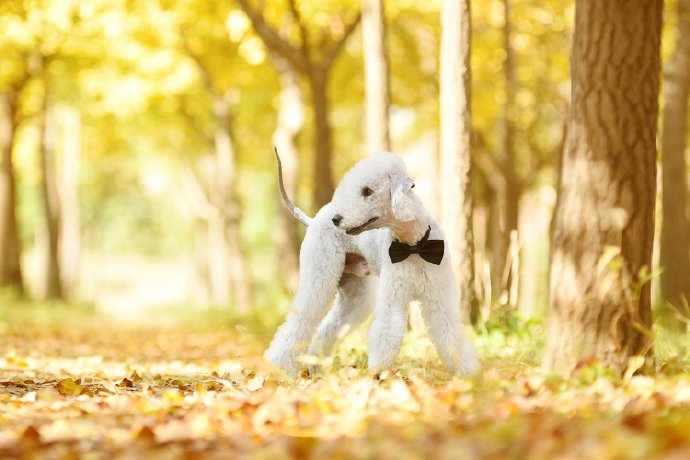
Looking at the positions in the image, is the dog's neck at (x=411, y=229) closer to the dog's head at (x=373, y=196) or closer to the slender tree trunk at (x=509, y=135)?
the dog's head at (x=373, y=196)

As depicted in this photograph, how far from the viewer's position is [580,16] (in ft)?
14.8

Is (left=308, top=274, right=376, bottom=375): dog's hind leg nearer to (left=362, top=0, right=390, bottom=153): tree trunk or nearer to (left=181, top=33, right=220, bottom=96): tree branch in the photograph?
(left=362, top=0, right=390, bottom=153): tree trunk

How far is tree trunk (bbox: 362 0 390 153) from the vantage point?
338 inches

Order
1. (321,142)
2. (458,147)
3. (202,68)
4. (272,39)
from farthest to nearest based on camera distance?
(202,68), (321,142), (272,39), (458,147)

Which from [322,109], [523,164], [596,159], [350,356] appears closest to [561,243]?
[596,159]

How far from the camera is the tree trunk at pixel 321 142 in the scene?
11.8 m

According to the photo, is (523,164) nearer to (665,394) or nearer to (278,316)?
(278,316)

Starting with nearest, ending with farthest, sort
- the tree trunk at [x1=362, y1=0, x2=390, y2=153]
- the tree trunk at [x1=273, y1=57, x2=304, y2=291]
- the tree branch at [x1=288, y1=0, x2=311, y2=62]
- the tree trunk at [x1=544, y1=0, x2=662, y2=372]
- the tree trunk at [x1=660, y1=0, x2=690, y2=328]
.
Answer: the tree trunk at [x1=544, y1=0, x2=662, y2=372], the tree trunk at [x1=362, y1=0, x2=390, y2=153], the tree trunk at [x1=660, y1=0, x2=690, y2=328], the tree branch at [x1=288, y1=0, x2=311, y2=62], the tree trunk at [x1=273, y1=57, x2=304, y2=291]

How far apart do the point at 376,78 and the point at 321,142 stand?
11.0 feet

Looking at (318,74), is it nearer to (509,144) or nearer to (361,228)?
(509,144)

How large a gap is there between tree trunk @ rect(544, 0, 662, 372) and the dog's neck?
2.77 ft

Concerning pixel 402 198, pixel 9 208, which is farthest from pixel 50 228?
pixel 402 198

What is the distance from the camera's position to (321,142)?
39.4 ft

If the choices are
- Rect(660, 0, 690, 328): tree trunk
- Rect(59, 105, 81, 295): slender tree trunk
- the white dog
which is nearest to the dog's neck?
the white dog
